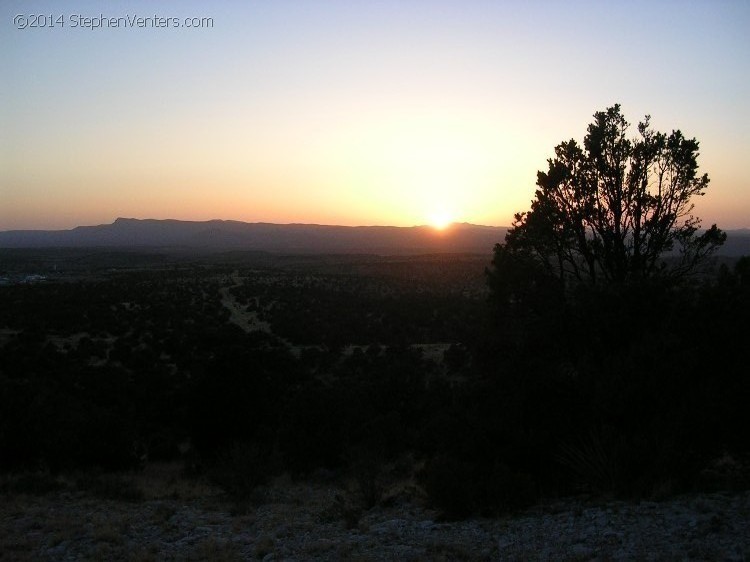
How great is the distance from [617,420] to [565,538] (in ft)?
9.22

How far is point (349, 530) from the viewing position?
9594mm

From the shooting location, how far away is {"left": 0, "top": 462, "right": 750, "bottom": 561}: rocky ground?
719cm

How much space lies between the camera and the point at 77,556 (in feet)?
28.3

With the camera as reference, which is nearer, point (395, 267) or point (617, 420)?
point (617, 420)

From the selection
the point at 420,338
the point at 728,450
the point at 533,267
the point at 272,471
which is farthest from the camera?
the point at 420,338

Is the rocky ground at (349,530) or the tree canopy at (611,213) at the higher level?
the tree canopy at (611,213)

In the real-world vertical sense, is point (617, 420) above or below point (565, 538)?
above

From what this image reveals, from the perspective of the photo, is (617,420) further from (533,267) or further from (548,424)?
(533,267)

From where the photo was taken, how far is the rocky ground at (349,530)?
7188 millimetres

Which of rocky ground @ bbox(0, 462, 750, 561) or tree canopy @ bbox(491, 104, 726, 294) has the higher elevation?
tree canopy @ bbox(491, 104, 726, 294)

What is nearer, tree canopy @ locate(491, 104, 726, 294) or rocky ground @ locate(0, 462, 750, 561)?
rocky ground @ locate(0, 462, 750, 561)

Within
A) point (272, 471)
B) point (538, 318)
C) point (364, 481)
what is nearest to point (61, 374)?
point (272, 471)

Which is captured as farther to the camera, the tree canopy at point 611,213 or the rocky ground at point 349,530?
the tree canopy at point 611,213

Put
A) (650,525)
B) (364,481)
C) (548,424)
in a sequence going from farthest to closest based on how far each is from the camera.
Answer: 1. (364,481)
2. (548,424)
3. (650,525)
